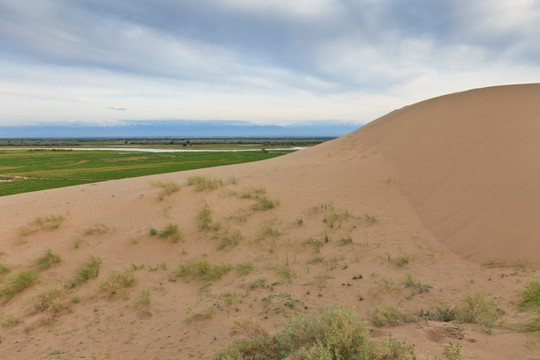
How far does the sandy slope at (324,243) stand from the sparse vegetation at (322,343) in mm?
600

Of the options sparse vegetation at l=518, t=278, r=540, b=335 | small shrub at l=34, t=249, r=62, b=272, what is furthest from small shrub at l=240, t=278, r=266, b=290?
small shrub at l=34, t=249, r=62, b=272

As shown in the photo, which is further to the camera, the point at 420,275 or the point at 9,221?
the point at 9,221

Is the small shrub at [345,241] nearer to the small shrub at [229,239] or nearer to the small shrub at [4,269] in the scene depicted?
the small shrub at [229,239]

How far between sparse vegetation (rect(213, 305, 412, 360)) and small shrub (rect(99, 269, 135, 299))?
3941mm

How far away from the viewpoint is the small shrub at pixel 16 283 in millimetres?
6777

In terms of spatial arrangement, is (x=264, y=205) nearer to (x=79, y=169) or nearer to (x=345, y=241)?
(x=345, y=241)

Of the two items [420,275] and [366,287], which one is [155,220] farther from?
[420,275]

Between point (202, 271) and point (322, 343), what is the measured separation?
4584 mm

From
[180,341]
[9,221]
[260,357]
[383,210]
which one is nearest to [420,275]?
[383,210]

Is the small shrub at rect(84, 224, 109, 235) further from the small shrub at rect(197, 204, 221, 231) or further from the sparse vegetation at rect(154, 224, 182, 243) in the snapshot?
the small shrub at rect(197, 204, 221, 231)

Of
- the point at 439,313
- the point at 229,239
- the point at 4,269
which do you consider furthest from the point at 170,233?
the point at 439,313

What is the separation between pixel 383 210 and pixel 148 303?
7432 mm

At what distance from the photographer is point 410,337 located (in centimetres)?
373

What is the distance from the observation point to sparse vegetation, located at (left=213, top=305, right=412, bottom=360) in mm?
3062
